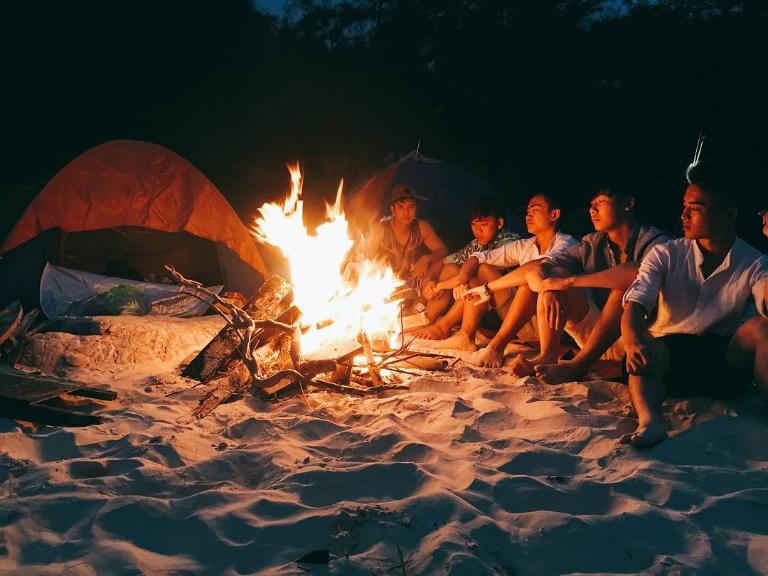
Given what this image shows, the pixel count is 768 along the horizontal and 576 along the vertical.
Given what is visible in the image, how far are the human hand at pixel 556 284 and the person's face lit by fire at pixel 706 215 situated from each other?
105 cm

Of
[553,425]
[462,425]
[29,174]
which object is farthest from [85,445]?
[29,174]

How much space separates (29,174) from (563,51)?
579 inches

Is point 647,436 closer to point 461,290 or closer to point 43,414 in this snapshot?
point 461,290

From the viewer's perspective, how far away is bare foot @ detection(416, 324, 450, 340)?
5.76 meters

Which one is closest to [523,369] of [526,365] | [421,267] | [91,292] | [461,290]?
[526,365]

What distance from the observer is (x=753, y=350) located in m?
3.07

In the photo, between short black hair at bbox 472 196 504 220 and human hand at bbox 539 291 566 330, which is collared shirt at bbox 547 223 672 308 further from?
short black hair at bbox 472 196 504 220

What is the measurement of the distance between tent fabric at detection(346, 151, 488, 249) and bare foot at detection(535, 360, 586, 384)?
5275mm

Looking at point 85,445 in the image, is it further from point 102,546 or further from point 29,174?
point 29,174

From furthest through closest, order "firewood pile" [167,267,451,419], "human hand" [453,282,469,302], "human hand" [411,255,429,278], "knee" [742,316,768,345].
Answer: "human hand" [411,255,429,278] < "human hand" [453,282,469,302] < "firewood pile" [167,267,451,419] < "knee" [742,316,768,345]

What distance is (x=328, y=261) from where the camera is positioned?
509cm

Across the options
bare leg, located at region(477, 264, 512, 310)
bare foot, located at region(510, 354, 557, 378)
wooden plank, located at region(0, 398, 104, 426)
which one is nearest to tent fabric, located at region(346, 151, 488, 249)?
bare leg, located at region(477, 264, 512, 310)

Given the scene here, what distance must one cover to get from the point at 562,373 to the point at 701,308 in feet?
3.12

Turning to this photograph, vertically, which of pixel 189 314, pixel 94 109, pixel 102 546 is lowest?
pixel 102 546
